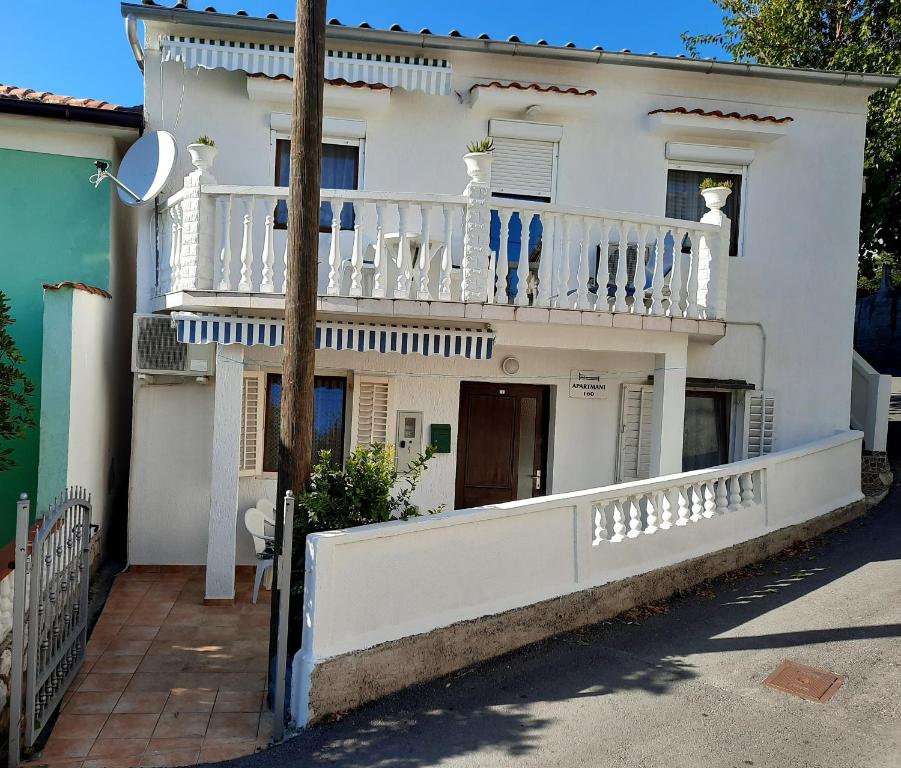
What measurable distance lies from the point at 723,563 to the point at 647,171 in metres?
6.31

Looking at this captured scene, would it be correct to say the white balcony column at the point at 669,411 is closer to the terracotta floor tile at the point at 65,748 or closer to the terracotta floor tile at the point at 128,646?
the terracotta floor tile at the point at 128,646

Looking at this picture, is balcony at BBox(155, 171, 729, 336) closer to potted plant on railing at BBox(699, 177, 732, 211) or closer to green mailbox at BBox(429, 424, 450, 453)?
potted plant on railing at BBox(699, 177, 732, 211)

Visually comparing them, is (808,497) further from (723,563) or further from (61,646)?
(61,646)

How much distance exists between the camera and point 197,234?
8602mm

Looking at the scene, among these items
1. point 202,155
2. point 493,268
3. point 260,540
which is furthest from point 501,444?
point 202,155

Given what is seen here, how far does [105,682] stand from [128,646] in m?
0.91

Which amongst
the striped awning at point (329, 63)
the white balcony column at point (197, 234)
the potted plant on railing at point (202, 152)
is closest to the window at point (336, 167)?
the striped awning at point (329, 63)

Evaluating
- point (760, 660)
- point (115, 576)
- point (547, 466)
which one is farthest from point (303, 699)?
Result: point (547, 466)

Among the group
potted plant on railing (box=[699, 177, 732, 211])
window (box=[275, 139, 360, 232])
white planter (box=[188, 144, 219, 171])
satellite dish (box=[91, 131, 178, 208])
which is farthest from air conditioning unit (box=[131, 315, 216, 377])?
potted plant on railing (box=[699, 177, 732, 211])

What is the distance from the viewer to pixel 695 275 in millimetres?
10031

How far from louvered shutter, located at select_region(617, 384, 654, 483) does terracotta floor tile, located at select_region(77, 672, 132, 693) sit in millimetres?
7799

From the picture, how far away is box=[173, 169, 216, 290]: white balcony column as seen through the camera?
861 cm

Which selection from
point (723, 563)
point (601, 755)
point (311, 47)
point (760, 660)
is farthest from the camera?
point (723, 563)

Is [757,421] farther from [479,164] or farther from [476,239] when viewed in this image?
[479,164]
